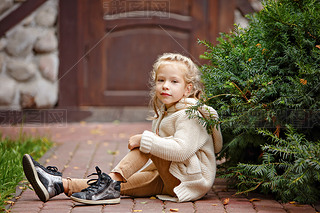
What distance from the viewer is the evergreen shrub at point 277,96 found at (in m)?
3.25

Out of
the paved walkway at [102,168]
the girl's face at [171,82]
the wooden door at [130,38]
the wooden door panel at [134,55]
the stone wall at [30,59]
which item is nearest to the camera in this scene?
the paved walkway at [102,168]

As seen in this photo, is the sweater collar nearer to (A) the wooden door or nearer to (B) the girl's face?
(B) the girl's face

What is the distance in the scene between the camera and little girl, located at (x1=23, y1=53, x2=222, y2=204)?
10.9 feet

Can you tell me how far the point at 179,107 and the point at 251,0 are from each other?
4125 mm

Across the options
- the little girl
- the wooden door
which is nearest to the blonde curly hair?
the little girl

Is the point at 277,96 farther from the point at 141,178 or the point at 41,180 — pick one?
the point at 41,180

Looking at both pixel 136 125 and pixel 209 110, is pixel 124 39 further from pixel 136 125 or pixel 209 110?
pixel 209 110

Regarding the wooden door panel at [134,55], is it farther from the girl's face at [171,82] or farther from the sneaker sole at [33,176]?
the sneaker sole at [33,176]

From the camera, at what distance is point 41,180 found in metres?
3.36

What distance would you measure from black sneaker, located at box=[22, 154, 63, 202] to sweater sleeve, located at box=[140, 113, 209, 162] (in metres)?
0.63

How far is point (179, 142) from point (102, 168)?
4.55ft

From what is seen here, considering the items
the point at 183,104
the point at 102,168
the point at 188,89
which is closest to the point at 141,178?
the point at 183,104

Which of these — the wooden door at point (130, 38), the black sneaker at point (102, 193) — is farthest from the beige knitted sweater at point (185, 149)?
the wooden door at point (130, 38)

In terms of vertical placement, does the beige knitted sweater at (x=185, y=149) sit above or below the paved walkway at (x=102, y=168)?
above
